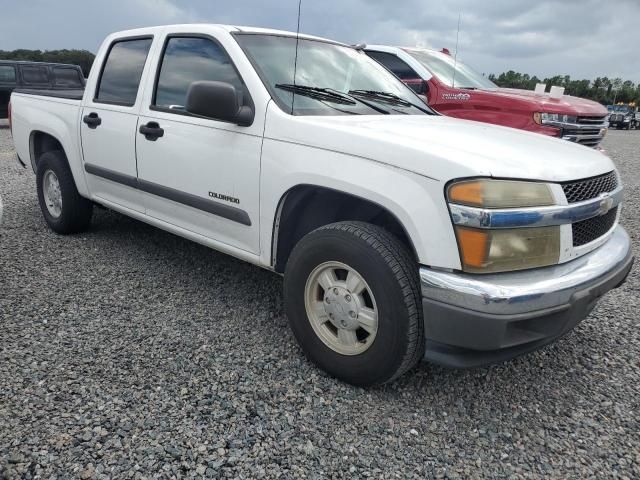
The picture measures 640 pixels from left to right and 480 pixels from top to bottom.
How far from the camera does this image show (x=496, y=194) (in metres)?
2.11

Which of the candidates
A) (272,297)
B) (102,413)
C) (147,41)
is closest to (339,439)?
(102,413)

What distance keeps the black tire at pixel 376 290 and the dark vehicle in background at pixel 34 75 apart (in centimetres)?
1297

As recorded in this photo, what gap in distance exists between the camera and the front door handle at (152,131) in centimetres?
339

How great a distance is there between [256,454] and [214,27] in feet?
8.23

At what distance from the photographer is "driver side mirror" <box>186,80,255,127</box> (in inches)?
105

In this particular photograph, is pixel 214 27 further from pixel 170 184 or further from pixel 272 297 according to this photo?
pixel 272 297

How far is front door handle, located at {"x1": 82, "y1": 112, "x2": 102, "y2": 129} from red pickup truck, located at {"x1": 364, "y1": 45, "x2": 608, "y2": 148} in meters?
3.92

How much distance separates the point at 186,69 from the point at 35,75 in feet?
40.2

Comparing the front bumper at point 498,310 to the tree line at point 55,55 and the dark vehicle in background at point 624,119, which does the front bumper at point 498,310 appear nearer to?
the tree line at point 55,55

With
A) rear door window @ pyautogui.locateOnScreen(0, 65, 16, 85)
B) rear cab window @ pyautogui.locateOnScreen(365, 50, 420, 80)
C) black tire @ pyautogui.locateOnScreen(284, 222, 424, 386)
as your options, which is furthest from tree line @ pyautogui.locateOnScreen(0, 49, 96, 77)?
black tire @ pyautogui.locateOnScreen(284, 222, 424, 386)

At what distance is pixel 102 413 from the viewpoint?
230 centimetres

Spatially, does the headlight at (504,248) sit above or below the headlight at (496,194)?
below

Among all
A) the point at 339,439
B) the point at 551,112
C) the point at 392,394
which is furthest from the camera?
the point at 551,112

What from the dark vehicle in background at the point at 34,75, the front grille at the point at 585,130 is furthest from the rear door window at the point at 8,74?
the front grille at the point at 585,130
